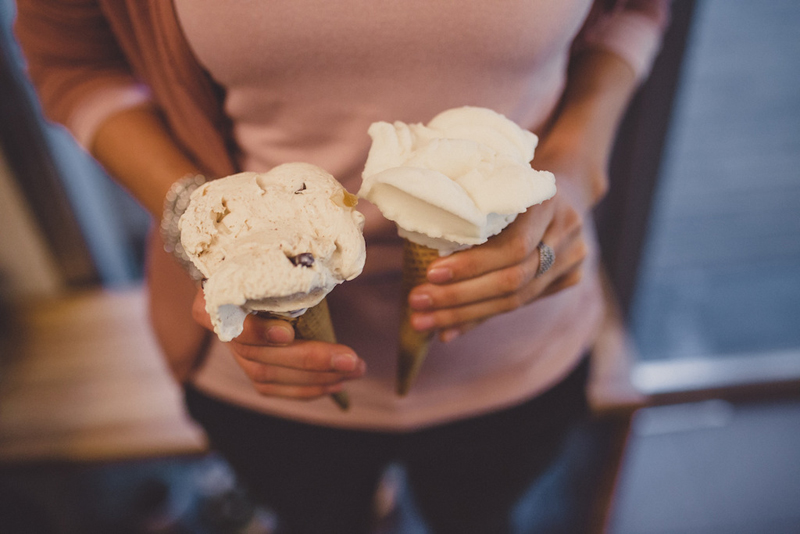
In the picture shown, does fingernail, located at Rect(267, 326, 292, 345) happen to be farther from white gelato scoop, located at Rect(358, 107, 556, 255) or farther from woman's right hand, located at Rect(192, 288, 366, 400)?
white gelato scoop, located at Rect(358, 107, 556, 255)

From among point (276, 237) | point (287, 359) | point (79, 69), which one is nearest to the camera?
point (276, 237)

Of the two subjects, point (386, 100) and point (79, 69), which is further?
point (79, 69)

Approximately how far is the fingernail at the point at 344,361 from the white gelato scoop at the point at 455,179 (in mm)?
173

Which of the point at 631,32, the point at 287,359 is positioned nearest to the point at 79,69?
the point at 287,359

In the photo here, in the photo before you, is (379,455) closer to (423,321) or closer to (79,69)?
(423,321)

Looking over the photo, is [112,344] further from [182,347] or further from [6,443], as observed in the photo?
[182,347]

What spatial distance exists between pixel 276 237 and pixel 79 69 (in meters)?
0.67

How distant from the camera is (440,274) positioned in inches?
23.3

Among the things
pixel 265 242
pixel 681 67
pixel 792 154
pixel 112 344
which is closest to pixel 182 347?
pixel 265 242

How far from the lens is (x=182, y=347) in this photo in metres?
0.93

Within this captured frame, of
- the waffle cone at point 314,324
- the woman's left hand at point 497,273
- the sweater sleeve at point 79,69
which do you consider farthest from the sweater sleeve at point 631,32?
the sweater sleeve at point 79,69

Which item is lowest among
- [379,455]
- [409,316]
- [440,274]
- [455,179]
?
[379,455]

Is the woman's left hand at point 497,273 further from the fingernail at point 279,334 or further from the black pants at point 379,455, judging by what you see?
the black pants at point 379,455

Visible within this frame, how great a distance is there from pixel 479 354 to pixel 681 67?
100 centimetres
